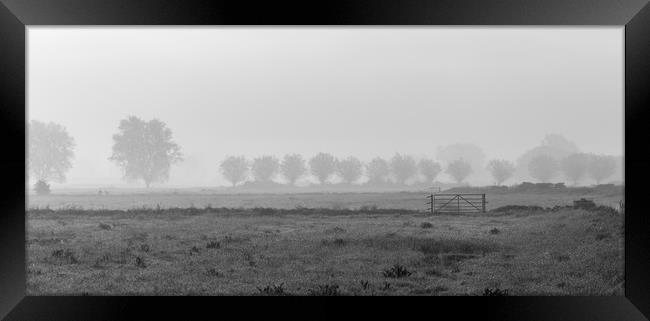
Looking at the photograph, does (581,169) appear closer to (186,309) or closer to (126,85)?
(126,85)

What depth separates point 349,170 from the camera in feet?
113

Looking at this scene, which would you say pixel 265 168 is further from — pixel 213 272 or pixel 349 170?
pixel 213 272

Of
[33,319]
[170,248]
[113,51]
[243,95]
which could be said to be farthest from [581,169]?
[33,319]

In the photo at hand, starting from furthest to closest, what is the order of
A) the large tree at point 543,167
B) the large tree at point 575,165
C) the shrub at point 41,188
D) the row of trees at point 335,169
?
the row of trees at point 335,169 < the large tree at point 543,167 < the large tree at point 575,165 < the shrub at point 41,188

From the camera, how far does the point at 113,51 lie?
1310 inches

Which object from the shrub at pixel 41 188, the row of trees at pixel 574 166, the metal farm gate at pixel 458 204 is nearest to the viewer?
the metal farm gate at pixel 458 204

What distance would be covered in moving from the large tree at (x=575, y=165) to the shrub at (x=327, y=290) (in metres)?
27.3

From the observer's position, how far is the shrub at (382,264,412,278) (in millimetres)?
11805

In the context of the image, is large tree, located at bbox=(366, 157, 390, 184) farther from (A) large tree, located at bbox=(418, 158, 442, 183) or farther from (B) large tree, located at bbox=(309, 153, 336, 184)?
(B) large tree, located at bbox=(309, 153, 336, 184)

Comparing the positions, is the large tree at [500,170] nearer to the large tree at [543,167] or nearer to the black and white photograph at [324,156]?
the black and white photograph at [324,156]

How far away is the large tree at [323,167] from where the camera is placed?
35.7 meters

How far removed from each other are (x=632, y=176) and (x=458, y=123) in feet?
66.9

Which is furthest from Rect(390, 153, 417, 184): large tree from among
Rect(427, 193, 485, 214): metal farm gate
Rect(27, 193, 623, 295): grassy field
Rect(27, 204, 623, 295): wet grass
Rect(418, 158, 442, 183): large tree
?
Rect(27, 204, 623, 295): wet grass

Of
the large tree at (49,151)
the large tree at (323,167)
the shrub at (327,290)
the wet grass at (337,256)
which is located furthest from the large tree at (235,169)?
the shrub at (327,290)
